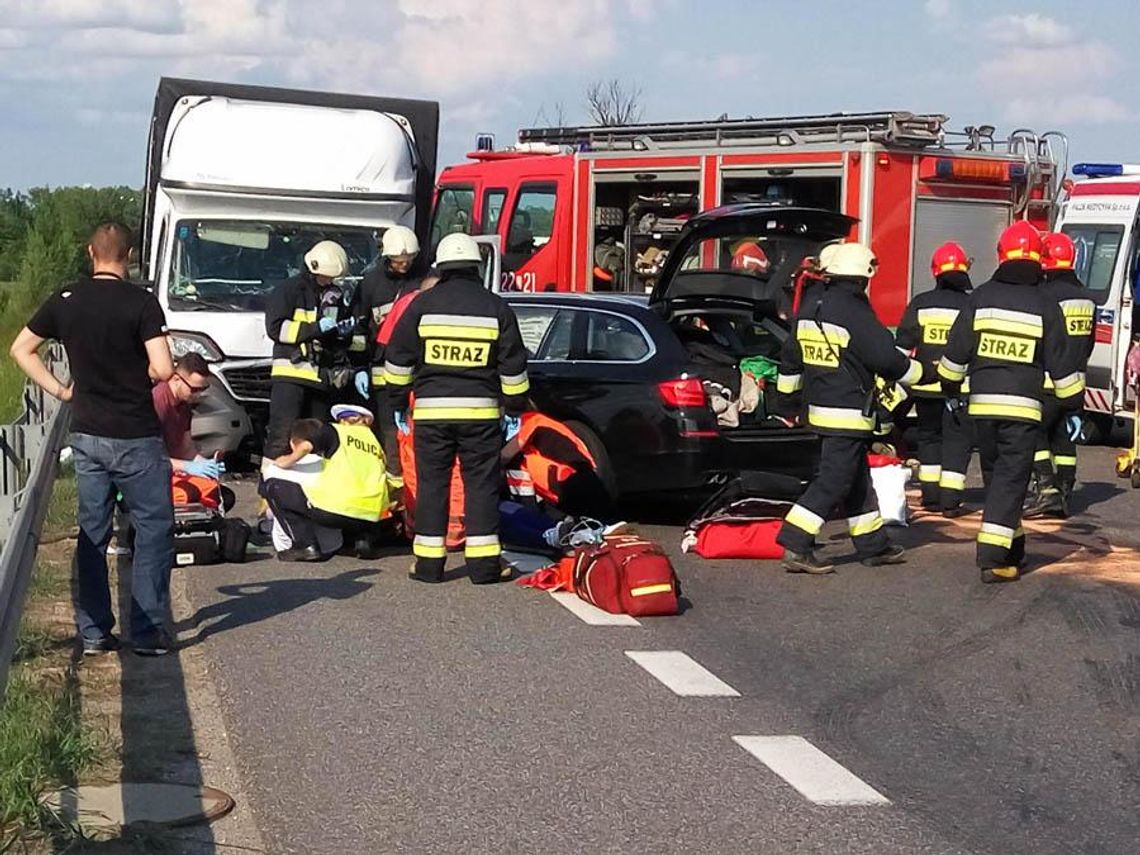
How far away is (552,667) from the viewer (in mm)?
7270

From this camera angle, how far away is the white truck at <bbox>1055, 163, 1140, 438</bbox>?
1483 centimetres

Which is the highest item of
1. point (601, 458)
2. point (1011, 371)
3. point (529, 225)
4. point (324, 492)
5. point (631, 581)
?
point (529, 225)

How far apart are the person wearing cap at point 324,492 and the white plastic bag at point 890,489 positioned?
319 cm

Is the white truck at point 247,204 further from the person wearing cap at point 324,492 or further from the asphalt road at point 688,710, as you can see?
the asphalt road at point 688,710

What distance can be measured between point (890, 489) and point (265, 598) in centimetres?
427

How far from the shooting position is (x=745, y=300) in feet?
37.3

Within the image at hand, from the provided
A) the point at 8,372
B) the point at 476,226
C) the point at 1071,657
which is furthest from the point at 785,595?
the point at 8,372

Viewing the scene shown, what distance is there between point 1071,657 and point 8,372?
622 inches

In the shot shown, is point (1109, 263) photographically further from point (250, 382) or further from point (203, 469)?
point (203, 469)

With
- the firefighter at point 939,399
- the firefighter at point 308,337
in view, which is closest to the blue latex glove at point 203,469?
the firefighter at point 308,337

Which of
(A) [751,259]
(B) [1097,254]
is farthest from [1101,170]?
(A) [751,259]

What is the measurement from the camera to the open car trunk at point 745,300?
10914 mm

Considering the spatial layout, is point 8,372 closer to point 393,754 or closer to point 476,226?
point 476,226

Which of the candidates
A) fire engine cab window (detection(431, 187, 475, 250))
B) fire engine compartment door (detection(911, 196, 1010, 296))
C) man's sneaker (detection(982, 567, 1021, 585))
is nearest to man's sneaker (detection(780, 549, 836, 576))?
man's sneaker (detection(982, 567, 1021, 585))
